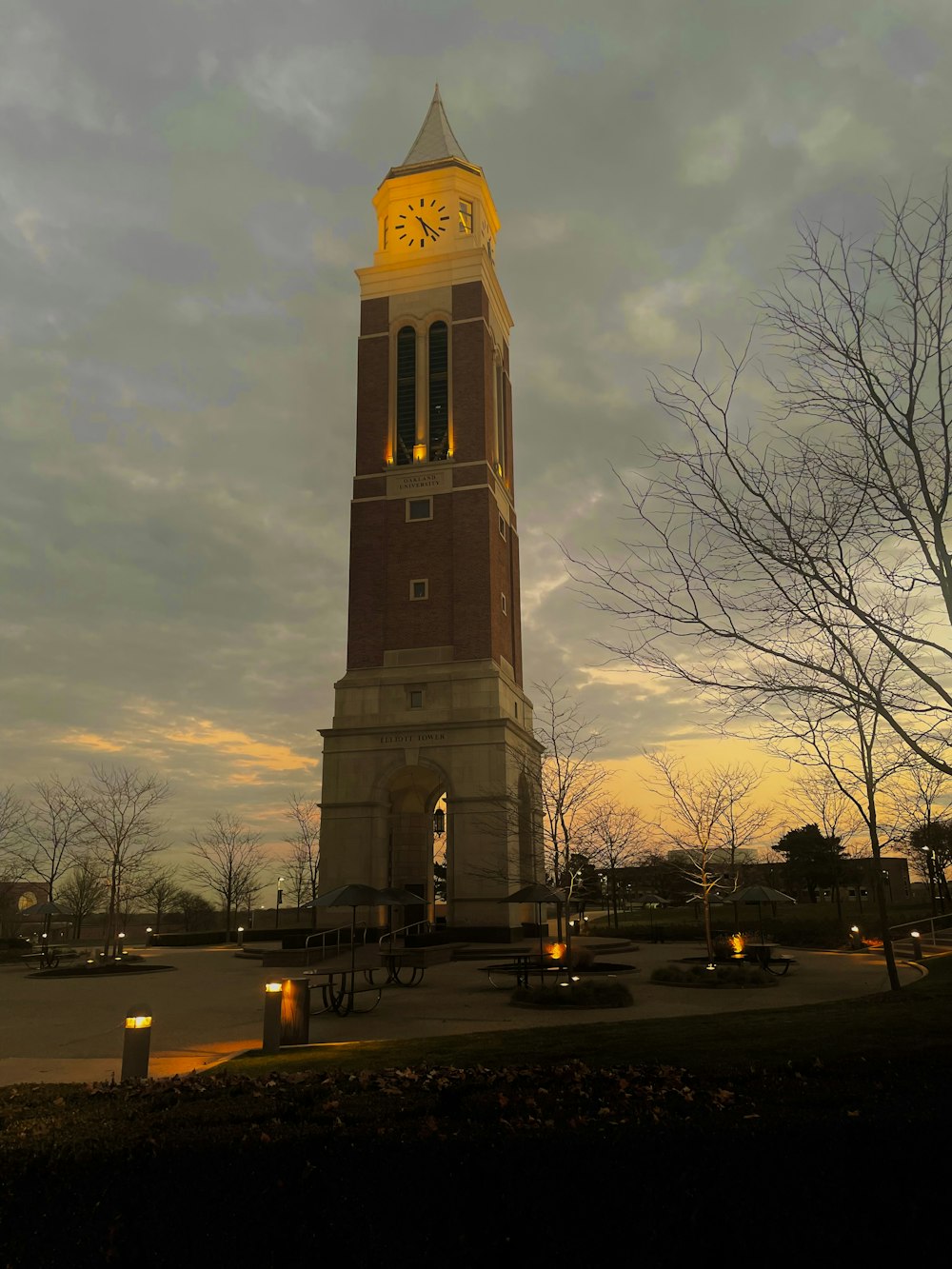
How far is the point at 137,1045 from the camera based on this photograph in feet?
33.3

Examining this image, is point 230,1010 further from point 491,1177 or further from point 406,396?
point 406,396

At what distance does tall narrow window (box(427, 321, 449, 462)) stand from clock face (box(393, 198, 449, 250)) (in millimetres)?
6383

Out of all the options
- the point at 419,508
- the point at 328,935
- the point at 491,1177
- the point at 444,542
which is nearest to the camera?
the point at 491,1177

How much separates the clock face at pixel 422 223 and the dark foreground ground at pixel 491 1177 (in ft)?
171

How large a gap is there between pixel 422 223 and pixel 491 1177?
54.5 metres

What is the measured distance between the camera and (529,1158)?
5828mm

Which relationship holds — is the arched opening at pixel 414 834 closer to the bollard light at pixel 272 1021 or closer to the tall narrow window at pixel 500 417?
the tall narrow window at pixel 500 417

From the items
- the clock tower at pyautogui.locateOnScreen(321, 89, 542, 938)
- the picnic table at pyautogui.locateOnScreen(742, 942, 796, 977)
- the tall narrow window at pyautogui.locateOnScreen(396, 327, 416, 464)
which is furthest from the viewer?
the tall narrow window at pyautogui.locateOnScreen(396, 327, 416, 464)

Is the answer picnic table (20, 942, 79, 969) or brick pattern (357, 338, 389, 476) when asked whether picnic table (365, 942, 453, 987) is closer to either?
picnic table (20, 942, 79, 969)

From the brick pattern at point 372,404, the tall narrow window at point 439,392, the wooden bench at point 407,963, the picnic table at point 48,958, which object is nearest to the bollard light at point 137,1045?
the wooden bench at point 407,963

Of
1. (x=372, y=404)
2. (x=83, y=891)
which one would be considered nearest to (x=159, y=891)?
(x=83, y=891)

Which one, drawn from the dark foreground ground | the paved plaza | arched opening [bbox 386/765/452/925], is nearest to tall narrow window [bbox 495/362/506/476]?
arched opening [bbox 386/765/452/925]

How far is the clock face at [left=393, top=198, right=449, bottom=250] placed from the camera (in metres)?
52.1

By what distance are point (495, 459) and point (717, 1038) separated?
41.0 meters
